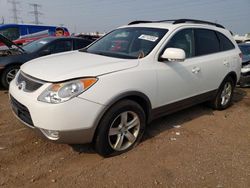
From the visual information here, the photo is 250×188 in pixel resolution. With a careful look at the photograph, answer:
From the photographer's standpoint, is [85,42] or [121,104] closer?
[121,104]

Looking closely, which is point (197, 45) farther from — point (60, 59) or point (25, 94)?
point (25, 94)

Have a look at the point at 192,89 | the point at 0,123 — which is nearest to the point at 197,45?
the point at 192,89

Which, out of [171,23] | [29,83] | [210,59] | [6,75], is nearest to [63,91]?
[29,83]

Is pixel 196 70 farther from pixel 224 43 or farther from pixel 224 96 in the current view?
Result: pixel 224 96

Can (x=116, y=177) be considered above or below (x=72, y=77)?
below

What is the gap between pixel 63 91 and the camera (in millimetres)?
2953

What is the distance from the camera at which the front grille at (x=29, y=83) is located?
10.3 feet

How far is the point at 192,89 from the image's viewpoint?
14.7 feet

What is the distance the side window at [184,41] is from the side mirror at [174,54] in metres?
0.29

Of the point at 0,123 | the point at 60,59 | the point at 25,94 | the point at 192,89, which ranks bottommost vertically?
the point at 0,123

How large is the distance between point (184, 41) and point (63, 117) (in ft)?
8.06

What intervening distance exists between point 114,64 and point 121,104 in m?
0.51

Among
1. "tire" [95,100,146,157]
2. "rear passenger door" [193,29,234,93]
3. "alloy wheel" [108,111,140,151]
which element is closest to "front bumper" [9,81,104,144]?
"tire" [95,100,146,157]

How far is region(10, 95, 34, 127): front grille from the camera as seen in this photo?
3.14 metres
